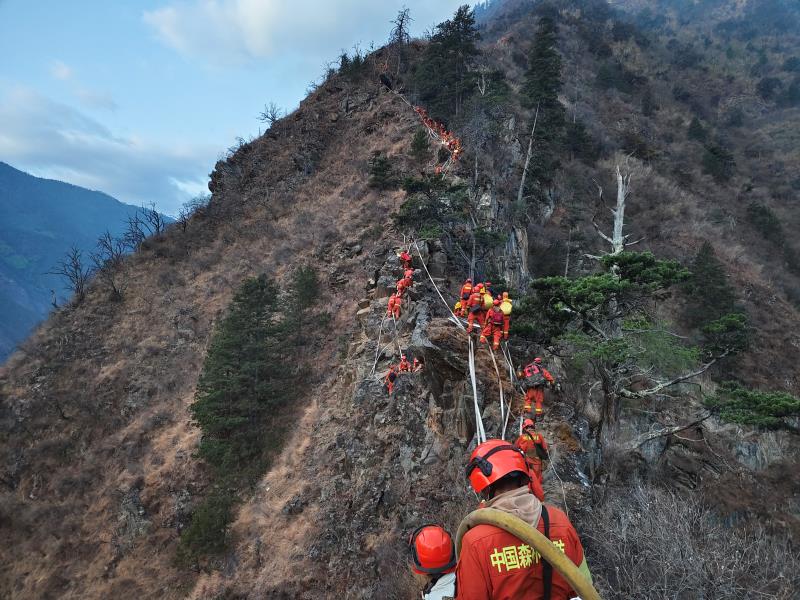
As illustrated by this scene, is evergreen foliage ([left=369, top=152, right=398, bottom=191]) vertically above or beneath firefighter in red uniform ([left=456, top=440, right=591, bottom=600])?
above

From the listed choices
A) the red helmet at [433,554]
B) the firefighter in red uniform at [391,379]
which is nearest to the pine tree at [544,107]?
the firefighter in red uniform at [391,379]

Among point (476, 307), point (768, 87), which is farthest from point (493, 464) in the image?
point (768, 87)

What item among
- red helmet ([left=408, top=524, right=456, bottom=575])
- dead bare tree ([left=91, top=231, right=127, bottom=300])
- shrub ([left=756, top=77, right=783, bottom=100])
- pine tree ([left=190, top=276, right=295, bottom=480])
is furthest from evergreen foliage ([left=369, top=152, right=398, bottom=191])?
shrub ([left=756, top=77, right=783, bottom=100])

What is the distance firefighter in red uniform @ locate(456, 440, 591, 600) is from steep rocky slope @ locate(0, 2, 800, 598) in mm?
3322

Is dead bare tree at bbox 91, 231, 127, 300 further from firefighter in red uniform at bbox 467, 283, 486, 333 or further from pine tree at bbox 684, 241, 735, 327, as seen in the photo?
pine tree at bbox 684, 241, 735, 327

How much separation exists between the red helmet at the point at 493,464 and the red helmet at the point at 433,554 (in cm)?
94

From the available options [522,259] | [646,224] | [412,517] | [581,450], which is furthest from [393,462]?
[646,224]

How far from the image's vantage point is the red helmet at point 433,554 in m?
2.96

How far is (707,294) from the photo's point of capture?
21.0 metres

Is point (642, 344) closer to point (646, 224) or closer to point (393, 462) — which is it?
point (393, 462)

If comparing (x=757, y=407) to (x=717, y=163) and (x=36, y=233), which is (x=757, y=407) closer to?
(x=717, y=163)

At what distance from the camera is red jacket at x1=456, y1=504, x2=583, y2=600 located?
201 centimetres

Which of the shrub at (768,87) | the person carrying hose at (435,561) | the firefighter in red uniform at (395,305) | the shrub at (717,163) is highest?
the person carrying hose at (435,561)

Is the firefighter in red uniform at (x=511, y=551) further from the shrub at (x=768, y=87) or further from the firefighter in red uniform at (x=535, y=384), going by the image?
the shrub at (x=768, y=87)
